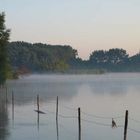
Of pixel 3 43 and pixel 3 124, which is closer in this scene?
pixel 3 124

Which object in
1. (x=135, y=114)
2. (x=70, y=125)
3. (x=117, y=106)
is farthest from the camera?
(x=117, y=106)

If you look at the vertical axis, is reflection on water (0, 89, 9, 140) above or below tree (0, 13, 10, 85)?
below

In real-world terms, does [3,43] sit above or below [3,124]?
above

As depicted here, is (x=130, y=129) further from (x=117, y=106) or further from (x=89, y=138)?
(x=117, y=106)

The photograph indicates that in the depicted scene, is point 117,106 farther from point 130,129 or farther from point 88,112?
point 130,129

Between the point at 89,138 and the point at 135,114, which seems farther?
the point at 135,114

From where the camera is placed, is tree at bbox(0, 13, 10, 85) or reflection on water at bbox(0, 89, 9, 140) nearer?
reflection on water at bbox(0, 89, 9, 140)

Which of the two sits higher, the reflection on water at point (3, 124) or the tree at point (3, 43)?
the tree at point (3, 43)

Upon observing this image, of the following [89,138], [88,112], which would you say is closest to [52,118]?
[88,112]

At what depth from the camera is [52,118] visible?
4753cm

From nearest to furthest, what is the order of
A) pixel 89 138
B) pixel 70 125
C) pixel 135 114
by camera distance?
pixel 89 138
pixel 70 125
pixel 135 114

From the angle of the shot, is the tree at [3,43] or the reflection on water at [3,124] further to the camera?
the tree at [3,43]

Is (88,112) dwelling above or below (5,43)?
below

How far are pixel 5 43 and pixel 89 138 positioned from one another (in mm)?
32388
